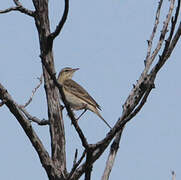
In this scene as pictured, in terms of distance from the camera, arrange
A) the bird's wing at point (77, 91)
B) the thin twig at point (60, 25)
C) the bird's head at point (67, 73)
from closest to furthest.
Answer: the thin twig at point (60, 25) < the bird's wing at point (77, 91) < the bird's head at point (67, 73)

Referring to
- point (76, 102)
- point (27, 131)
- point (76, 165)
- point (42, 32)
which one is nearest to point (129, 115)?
point (76, 165)

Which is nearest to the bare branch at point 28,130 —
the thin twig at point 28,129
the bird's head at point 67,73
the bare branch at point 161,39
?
the thin twig at point 28,129

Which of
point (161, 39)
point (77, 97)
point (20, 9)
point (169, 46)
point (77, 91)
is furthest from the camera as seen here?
point (77, 91)

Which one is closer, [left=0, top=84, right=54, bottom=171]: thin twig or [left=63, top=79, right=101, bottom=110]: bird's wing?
[left=0, top=84, right=54, bottom=171]: thin twig

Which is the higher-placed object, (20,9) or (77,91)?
(20,9)

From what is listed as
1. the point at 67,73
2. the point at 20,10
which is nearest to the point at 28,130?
the point at 20,10

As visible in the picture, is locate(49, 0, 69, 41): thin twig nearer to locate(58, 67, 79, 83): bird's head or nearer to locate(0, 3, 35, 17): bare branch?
locate(0, 3, 35, 17): bare branch

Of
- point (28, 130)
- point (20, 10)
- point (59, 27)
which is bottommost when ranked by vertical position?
point (28, 130)

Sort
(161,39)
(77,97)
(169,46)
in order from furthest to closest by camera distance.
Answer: (77,97) → (161,39) → (169,46)

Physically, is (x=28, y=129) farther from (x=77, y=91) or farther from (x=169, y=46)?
(x=77, y=91)

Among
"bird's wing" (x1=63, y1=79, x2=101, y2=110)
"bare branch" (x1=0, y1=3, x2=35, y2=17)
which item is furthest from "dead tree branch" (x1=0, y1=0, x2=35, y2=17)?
"bird's wing" (x1=63, y1=79, x2=101, y2=110)

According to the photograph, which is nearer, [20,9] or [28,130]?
[28,130]

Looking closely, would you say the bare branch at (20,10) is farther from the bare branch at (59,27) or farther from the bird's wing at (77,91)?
the bird's wing at (77,91)

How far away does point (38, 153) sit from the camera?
16.1 feet
